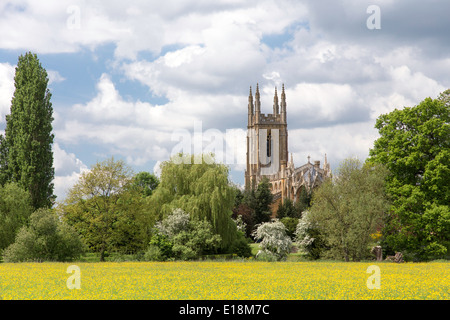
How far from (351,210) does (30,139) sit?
29329mm

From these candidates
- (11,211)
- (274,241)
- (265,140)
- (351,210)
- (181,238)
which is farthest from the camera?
(265,140)

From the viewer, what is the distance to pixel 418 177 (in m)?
45.5

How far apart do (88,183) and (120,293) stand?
24.9 metres

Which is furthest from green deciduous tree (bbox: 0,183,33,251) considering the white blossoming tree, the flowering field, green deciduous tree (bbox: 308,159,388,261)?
green deciduous tree (bbox: 308,159,388,261)

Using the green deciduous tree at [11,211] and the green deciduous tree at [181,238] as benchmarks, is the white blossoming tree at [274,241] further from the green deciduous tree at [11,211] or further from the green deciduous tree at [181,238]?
the green deciduous tree at [11,211]

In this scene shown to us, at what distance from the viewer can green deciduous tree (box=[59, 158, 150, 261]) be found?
142ft

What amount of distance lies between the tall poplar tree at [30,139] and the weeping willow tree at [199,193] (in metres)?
10.1

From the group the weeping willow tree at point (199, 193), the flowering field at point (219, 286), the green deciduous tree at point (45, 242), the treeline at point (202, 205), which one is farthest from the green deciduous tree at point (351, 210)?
the green deciduous tree at point (45, 242)

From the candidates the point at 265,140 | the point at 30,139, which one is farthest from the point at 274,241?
the point at 265,140

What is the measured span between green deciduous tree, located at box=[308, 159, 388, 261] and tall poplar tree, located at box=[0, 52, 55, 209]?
24504mm

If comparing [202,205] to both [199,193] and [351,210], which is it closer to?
[199,193]

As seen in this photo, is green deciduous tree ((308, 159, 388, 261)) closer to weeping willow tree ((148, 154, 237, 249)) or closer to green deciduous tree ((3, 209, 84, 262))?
weeping willow tree ((148, 154, 237, 249))
